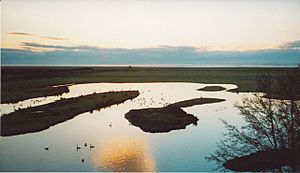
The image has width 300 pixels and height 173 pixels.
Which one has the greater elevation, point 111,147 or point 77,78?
point 77,78

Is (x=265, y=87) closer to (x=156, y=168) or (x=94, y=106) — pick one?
(x=156, y=168)

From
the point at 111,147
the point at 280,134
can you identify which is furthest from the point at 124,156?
the point at 280,134

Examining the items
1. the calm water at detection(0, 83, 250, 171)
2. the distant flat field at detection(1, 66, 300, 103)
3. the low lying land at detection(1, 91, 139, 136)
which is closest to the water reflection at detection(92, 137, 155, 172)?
the calm water at detection(0, 83, 250, 171)

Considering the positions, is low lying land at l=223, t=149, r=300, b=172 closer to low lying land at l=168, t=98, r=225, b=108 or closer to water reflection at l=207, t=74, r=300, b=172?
water reflection at l=207, t=74, r=300, b=172

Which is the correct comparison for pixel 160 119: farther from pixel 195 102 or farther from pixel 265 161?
pixel 265 161

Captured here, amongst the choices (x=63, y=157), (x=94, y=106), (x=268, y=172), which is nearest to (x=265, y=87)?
(x=268, y=172)

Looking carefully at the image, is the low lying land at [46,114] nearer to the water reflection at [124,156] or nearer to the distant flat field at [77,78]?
the water reflection at [124,156]
